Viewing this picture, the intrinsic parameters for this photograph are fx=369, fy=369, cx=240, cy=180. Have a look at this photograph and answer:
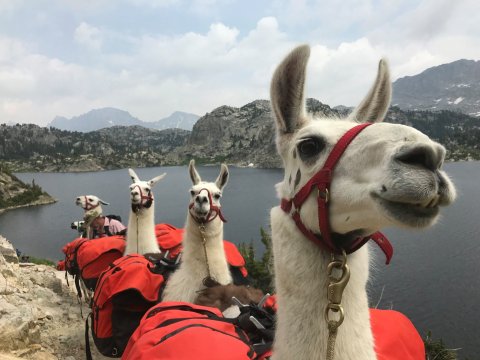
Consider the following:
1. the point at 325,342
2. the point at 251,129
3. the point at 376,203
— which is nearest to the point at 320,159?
the point at 376,203

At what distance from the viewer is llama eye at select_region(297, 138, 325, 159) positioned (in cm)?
174

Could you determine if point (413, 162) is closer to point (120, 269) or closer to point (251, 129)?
point (120, 269)

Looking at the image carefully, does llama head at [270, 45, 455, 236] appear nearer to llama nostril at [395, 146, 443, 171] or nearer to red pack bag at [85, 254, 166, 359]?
llama nostril at [395, 146, 443, 171]

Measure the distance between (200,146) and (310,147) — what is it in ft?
602

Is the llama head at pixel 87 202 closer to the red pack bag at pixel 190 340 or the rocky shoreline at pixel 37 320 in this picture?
the rocky shoreline at pixel 37 320

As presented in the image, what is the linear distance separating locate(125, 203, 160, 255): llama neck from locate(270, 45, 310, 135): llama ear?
211 inches

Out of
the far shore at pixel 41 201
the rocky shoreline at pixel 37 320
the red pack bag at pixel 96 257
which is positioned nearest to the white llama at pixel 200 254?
the rocky shoreline at pixel 37 320

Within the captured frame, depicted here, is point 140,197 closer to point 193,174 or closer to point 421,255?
point 193,174

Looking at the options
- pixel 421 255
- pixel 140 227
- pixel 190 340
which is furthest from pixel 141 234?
pixel 421 255

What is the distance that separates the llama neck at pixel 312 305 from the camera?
64.8 inches

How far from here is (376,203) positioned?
1379mm

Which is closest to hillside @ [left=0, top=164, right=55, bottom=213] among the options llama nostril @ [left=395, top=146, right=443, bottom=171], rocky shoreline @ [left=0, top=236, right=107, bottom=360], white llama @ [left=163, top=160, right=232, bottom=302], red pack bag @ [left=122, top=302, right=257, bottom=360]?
rocky shoreline @ [left=0, top=236, right=107, bottom=360]

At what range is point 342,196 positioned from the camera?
1.52 metres

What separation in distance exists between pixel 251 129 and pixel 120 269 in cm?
17197
